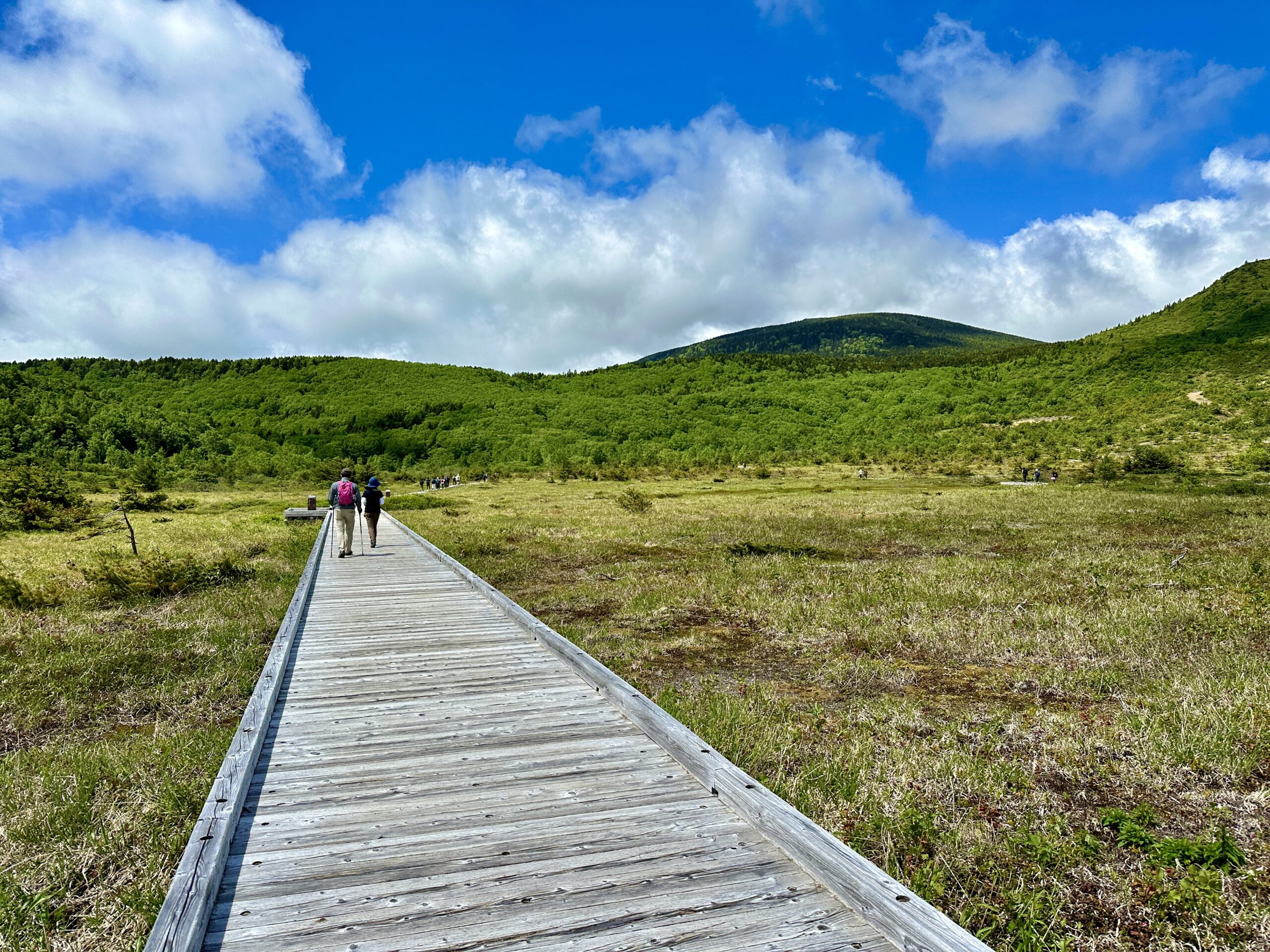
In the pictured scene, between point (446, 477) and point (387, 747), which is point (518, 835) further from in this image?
point (446, 477)

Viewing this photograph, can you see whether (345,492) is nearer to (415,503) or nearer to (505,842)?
(505,842)

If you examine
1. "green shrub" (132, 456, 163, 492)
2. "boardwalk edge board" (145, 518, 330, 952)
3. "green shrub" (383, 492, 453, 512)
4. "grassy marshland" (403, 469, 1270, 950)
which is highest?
"green shrub" (132, 456, 163, 492)

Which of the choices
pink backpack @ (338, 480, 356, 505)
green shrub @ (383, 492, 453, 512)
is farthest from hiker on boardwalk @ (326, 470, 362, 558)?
green shrub @ (383, 492, 453, 512)

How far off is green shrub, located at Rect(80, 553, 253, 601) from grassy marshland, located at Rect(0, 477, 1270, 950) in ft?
0.20

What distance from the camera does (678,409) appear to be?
376 feet

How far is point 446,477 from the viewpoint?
224ft

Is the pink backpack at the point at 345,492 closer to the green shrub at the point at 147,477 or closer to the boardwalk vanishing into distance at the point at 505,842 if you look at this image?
the boardwalk vanishing into distance at the point at 505,842

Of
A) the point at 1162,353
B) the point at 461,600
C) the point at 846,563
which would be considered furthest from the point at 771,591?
the point at 1162,353

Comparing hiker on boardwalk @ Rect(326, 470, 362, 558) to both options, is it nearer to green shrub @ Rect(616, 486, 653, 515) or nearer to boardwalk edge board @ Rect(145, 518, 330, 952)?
boardwalk edge board @ Rect(145, 518, 330, 952)

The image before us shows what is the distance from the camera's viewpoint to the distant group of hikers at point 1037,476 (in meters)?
44.1

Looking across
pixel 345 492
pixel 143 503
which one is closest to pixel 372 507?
pixel 345 492

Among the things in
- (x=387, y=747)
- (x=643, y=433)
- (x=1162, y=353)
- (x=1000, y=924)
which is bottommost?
(x=1000, y=924)

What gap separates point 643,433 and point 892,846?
324 feet

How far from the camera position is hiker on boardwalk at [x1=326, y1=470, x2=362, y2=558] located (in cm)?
1527
